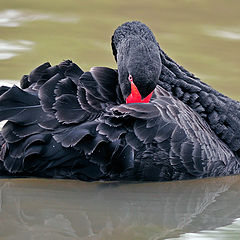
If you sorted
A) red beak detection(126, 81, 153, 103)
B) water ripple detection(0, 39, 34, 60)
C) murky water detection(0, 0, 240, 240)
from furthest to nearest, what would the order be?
water ripple detection(0, 39, 34, 60) < red beak detection(126, 81, 153, 103) < murky water detection(0, 0, 240, 240)

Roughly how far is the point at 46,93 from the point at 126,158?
2.87 ft

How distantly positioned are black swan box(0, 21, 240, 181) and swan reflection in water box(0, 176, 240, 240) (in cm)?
12

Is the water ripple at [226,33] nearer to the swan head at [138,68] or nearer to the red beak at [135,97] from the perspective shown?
the swan head at [138,68]

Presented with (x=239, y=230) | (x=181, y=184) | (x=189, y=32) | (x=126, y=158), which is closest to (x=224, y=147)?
(x=181, y=184)

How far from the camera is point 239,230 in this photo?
597 centimetres

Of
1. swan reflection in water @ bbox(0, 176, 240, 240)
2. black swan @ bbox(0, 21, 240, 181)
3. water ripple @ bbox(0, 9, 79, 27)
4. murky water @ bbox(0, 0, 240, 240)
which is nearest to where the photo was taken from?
swan reflection in water @ bbox(0, 176, 240, 240)

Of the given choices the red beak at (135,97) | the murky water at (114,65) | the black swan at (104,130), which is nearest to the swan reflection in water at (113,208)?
the murky water at (114,65)

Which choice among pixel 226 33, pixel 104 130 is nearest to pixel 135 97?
pixel 104 130

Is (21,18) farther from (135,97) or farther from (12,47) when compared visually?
(135,97)

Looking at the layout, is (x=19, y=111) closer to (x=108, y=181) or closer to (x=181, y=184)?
(x=108, y=181)

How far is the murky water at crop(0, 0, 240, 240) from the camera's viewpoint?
5.96 m

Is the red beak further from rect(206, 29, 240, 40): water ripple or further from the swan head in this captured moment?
rect(206, 29, 240, 40): water ripple

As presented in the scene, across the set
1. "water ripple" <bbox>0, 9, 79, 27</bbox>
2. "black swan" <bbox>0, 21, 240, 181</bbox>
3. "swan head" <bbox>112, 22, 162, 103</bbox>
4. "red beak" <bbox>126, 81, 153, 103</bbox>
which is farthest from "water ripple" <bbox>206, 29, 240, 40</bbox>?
"red beak" <bbox>126, 81, 153, 103</bbox>

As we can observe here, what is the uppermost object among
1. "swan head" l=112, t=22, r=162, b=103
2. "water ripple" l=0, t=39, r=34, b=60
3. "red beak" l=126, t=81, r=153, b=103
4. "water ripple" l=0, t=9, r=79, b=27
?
"swan head" l=112, t=22, r=162, b=103
